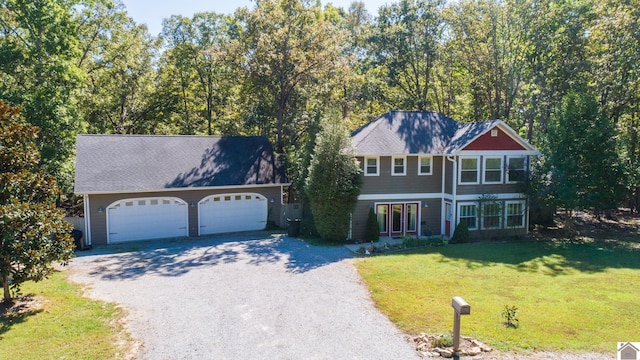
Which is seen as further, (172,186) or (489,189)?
(489,189)

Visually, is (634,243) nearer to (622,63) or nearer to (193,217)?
(622,63)

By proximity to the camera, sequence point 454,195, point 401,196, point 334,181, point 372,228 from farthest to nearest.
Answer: point 401,196 < point 454,195 < point 372,228 < point 334,181

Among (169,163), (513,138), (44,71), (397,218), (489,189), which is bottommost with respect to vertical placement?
(397,218)

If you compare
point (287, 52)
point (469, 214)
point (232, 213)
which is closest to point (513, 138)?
point (469, 214)

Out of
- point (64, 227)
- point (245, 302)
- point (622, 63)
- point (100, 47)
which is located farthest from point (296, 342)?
point (100, 47)

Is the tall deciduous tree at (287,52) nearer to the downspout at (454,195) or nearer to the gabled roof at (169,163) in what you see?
the gabled roof at (169,163)

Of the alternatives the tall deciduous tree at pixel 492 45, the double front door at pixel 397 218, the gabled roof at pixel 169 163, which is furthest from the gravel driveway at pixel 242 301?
the tall deciduous tree at pixel 492 45

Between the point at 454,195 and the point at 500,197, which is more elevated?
the point at 454,195

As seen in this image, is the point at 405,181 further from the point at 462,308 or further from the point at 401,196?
the point at 462,308
